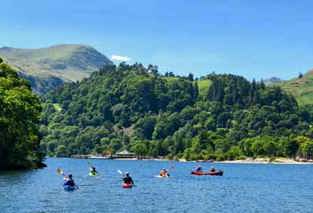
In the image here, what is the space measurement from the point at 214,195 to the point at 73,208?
2994cm

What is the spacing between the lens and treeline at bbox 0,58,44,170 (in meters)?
123

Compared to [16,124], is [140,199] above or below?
below

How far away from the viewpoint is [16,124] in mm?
126375

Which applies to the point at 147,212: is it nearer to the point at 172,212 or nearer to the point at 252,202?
the point at 172,212

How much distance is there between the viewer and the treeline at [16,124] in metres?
123

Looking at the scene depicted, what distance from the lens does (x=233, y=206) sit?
257 ft

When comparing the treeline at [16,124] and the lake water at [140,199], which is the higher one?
the treeline at [16,124]

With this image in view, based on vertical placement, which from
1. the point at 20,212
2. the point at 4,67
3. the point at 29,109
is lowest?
the point at 20,212

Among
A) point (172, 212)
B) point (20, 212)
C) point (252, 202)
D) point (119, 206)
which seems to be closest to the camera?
point (20, 212)

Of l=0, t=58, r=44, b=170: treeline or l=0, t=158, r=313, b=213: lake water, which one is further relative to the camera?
l=0, t=58, r=44, b=170: treeline

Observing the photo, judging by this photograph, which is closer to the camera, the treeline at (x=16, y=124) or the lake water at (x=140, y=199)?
the lake water at (x=140, y=199)

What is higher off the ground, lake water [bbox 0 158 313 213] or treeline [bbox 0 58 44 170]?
treeline [bbox 0 58 44 170]

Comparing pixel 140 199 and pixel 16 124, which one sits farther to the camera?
pixel 16 124

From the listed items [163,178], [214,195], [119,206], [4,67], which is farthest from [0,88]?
[119,206]
